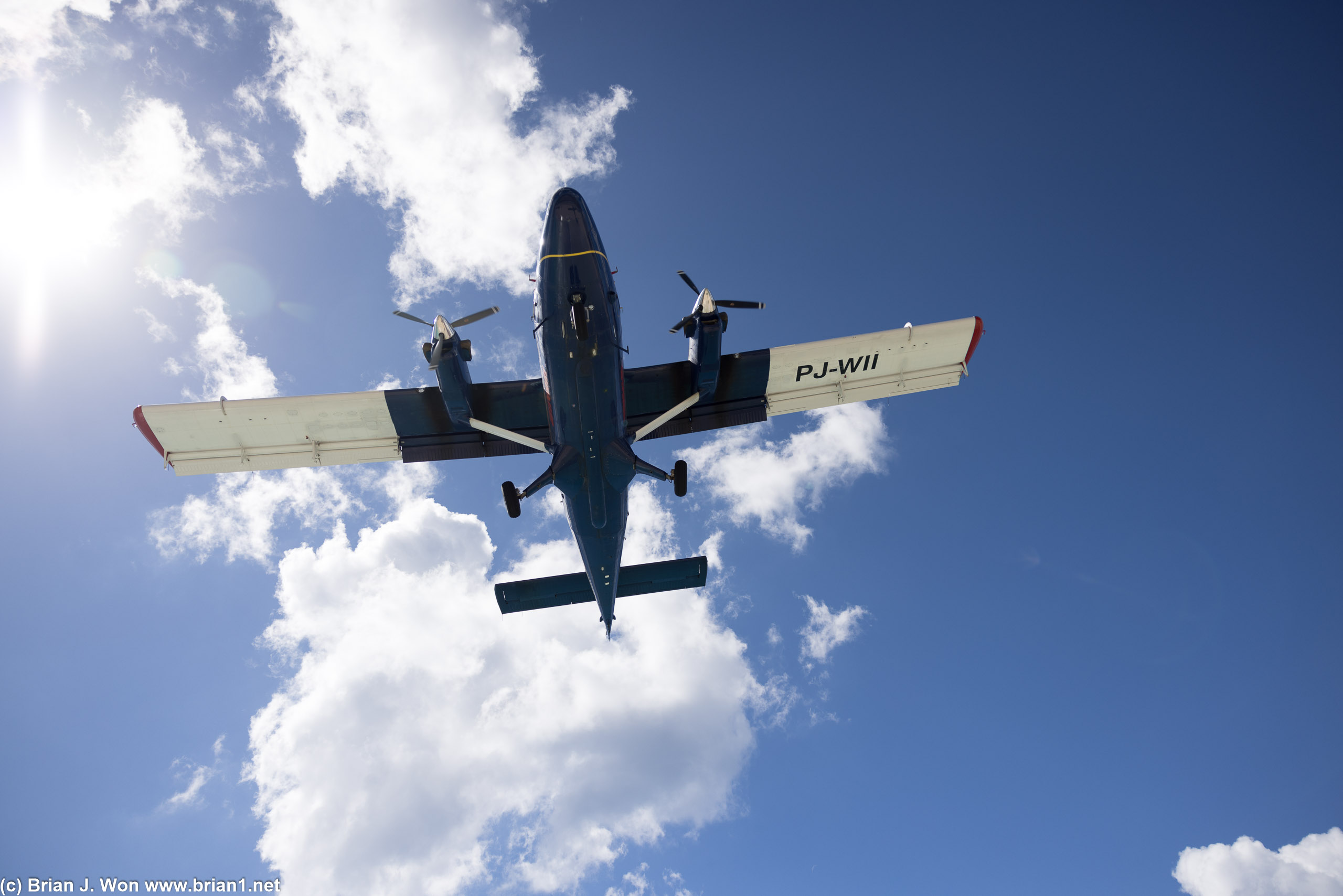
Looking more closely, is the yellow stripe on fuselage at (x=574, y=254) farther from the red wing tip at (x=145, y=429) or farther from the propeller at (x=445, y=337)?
the red wing tip at (x=145, y=429)

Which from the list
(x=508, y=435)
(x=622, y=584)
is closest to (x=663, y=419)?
(x=508, y=435)

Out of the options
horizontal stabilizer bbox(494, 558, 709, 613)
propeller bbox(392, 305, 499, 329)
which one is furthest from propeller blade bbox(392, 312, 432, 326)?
horizontal stabilizer bbox(494, 558, 709, 613)

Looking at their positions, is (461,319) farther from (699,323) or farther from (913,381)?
(913,381)

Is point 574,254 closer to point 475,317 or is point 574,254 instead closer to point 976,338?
point 475,317

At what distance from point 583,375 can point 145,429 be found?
11.7 meters

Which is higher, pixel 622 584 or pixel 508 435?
pixel 508 435

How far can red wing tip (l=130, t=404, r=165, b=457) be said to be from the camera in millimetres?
15594

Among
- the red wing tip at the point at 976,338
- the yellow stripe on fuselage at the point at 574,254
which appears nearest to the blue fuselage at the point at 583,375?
the yellow stripe on fuselage at the point at 574,254

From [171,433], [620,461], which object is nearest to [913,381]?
[620,461]

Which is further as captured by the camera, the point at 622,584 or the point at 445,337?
the point at 622,584

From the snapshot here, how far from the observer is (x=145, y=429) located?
622 inches

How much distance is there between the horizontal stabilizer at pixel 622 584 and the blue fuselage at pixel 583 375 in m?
2.33

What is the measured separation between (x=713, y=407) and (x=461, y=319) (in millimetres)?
7193

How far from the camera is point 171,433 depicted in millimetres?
15984
